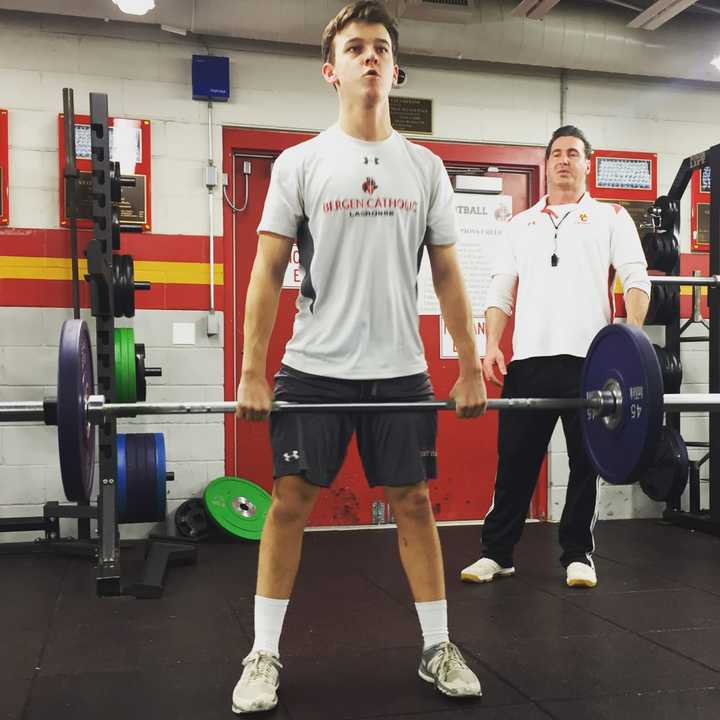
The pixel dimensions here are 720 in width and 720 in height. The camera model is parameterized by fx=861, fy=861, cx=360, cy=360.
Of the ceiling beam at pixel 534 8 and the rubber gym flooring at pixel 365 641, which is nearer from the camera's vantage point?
the rubber gym flooring at pixel 365 641

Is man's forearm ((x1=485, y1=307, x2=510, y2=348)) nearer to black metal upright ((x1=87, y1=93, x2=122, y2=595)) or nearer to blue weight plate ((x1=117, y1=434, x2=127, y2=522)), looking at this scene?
black metal upright ((x1=87, y1=93, x2=122, y2=595))

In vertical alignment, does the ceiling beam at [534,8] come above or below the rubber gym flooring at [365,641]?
above

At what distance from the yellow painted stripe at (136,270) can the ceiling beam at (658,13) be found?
2.13 meters

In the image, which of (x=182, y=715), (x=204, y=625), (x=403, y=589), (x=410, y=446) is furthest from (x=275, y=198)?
(x=403, y=589)

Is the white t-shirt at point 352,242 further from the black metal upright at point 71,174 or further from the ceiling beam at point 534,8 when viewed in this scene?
the ceiling beam at point 534,8

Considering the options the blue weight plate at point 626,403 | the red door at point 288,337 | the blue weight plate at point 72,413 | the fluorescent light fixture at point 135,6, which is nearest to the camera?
the blue weight plate at point 72,413

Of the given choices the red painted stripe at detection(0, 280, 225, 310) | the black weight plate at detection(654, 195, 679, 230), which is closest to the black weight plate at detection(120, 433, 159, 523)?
the red painted stripe at detection(0, 280, 225, 310)

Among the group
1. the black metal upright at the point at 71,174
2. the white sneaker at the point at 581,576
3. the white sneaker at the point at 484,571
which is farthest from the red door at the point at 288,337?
the white sneaker at the point at 581,576

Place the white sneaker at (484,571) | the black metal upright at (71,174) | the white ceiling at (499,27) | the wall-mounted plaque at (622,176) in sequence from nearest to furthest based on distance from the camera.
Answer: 1. the white sneaker at (484,571)
2. the black metal upright at (71,174)
3. the white ceiling at (499,27)
4. the wall-mounted plaque at (622,176)

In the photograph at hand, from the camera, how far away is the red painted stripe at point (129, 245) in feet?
11.9

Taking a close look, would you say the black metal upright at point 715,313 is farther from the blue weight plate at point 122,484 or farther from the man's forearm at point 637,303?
the blue weight plate at point 122,484

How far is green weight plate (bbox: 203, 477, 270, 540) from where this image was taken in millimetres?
3619

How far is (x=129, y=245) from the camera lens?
3.76m

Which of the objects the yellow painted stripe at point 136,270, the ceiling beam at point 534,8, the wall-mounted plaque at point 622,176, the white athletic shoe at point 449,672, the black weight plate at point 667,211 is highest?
the ceiling beam at point 534,8
